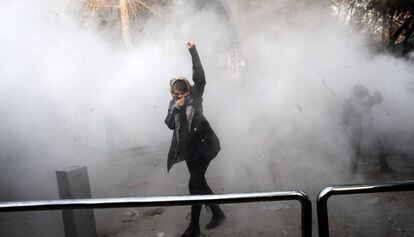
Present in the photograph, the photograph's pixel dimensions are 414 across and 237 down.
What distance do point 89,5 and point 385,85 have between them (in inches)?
253

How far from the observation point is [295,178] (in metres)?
5.54

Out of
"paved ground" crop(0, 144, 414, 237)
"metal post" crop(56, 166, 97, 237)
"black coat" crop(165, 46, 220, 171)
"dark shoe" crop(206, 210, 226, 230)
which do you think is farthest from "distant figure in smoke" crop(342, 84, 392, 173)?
"metal post" crop(56, 166, 97, 237)

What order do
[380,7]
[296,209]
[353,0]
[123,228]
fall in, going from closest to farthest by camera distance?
[123,228]
[296,209]
[380,7]
[353,0]

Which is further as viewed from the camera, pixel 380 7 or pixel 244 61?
pixel 380 7

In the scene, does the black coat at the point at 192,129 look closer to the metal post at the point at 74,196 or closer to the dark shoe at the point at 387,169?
the metal post at the point at 74,196

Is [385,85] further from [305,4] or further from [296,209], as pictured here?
[296,209]

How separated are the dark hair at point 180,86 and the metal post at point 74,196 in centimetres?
131

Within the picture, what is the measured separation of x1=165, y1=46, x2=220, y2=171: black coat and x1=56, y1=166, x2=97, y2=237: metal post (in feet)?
3.16

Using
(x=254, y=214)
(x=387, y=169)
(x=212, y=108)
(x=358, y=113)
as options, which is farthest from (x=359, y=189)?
(x=212, y=108)

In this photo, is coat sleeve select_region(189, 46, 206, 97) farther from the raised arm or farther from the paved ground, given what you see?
the paved ground

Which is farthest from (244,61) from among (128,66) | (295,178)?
(295,178)

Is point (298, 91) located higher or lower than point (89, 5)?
lower

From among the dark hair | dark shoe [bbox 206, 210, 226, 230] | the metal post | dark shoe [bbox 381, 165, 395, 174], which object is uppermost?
the dark hair

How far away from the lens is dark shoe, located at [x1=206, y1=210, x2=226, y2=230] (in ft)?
12.6
